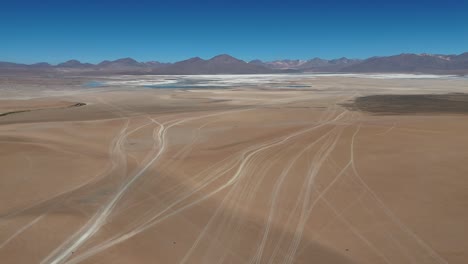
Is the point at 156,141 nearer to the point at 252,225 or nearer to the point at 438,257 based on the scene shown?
the point at 252,225

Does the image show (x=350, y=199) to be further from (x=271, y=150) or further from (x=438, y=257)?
(x=271, y=150)

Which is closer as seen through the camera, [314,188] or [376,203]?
[376,203]

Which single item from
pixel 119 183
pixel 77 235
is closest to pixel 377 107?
pixel 119 183

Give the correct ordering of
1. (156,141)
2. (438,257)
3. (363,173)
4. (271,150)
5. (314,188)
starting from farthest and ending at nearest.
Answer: (156,141)
(271,150)
(363,173)
(314,188)
(438,257)

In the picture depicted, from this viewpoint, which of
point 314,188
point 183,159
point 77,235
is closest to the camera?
point 77,235

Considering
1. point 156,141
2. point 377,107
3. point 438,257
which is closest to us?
point 438,257

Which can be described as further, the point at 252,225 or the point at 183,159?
the point at 183,159

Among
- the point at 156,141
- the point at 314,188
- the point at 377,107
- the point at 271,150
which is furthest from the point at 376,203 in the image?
the point at 377,107
